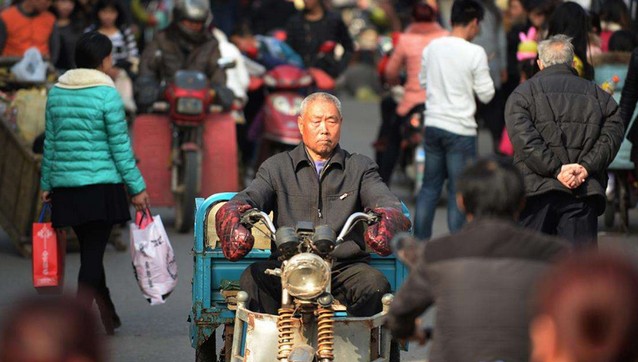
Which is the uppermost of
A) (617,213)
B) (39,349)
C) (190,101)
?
(39,349)

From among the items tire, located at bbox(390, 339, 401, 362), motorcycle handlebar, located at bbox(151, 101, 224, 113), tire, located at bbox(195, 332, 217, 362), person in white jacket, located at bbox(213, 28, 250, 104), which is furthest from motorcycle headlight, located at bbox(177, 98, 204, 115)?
tire, located at bbox(390, 339, 401, 362)

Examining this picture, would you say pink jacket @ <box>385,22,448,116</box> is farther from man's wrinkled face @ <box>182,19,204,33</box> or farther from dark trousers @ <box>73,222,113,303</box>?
dark trousers @ <box>73,222,113,303</box>

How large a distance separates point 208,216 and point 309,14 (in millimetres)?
8435

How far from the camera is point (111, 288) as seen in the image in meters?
10.1

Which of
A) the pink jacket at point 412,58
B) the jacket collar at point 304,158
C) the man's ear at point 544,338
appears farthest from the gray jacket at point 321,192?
the pink jacket at point 412,58

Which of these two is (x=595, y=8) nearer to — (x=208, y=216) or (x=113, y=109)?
(x=113, y=109)

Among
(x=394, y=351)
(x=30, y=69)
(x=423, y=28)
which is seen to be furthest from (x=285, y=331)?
(x=423, y=28)

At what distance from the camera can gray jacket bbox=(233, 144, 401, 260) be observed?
672 centimetres

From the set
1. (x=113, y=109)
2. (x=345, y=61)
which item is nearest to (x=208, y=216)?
(x=113, y=109)

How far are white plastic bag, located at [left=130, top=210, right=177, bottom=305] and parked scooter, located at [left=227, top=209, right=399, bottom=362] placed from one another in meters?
1.99

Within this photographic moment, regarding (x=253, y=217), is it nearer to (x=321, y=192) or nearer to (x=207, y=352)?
(x=321, y=192)

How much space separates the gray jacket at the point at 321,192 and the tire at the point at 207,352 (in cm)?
71

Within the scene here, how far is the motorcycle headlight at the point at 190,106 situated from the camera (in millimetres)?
12172

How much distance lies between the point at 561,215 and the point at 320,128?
5.10 feet
